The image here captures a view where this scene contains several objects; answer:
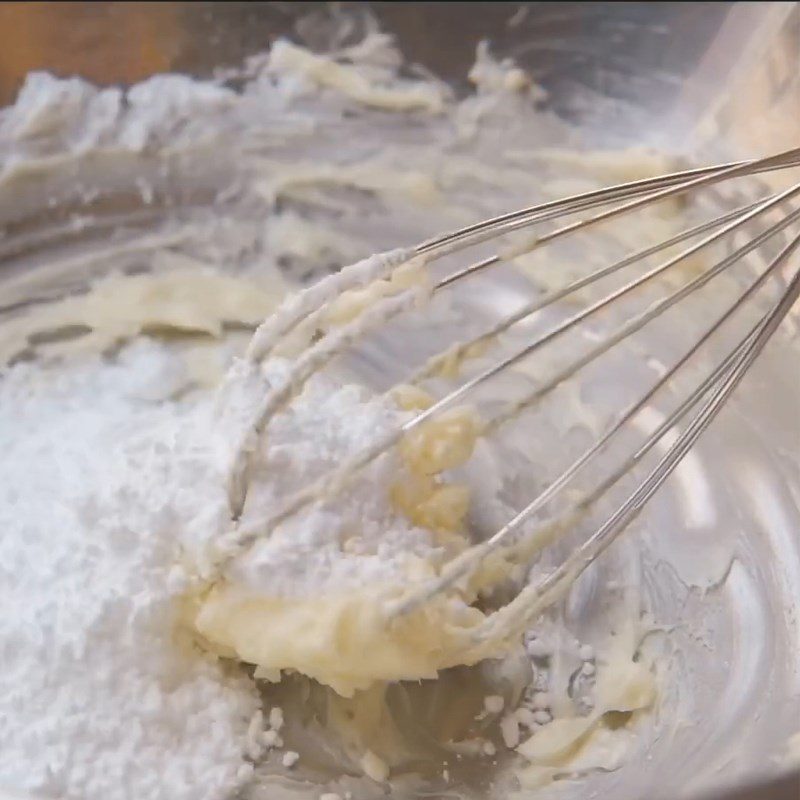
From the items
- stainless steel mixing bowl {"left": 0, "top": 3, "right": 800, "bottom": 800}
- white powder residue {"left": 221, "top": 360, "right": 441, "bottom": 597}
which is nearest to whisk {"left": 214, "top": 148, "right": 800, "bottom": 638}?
white powder residue {"left": 221, "top": 360, "right": 441, "bottom": 597}

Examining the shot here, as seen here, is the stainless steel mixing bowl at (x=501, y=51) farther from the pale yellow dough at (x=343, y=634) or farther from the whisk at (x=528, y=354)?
the pale yellow dough at (x=343, y=634)

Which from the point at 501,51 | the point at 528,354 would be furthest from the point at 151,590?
the point at 501,51

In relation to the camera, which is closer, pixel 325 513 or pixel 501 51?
pixel 325 513

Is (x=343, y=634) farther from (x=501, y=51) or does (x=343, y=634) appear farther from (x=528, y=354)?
(x=501, y=51)

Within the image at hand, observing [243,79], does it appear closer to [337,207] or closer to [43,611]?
[337,207]

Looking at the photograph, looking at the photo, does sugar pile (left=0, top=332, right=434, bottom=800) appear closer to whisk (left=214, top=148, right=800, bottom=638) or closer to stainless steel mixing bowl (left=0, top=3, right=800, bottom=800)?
whisk (left=214, top=148, right=800, bottom=638)

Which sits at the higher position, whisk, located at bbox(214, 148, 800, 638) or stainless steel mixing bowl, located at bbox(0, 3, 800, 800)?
stainless steel mixing bowl, located at bbox(0, 3, 800, 800)

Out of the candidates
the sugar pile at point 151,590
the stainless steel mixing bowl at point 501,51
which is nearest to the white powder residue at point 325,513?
the sugar pile at point 151,590
